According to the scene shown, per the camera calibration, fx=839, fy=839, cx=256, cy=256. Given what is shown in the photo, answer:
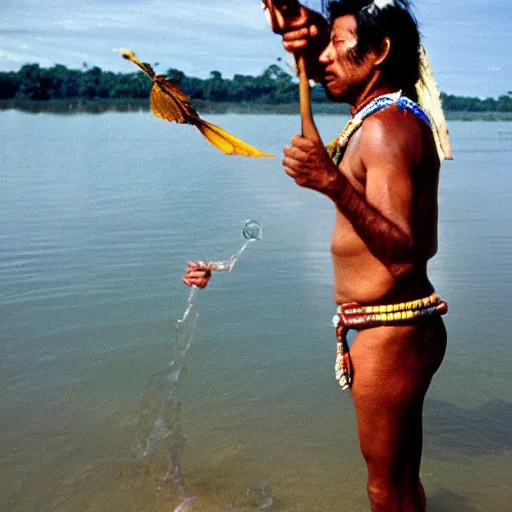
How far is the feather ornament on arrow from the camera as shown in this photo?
113 inches

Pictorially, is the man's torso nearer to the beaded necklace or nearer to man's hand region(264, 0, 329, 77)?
the beaded necklace

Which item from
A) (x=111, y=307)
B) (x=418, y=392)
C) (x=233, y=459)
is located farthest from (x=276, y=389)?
(x=418, y=392)

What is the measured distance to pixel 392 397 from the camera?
8.37 feet

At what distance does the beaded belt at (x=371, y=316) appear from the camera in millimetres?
2508

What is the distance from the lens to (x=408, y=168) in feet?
7.73

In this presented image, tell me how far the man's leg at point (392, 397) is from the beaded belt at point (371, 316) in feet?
0.09

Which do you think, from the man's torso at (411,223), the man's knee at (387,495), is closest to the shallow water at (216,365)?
the man's knee at (387,495)

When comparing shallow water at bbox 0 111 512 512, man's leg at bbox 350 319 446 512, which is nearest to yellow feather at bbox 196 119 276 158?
man's leg at bbox 350 319 446 512

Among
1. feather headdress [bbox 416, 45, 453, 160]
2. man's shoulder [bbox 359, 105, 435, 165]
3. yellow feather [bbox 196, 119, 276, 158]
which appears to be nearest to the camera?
man's shoulder [bbox 359, 105, 435, 165]

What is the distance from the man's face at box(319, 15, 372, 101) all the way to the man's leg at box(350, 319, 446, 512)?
0.78 m

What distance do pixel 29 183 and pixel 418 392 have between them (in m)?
11.7

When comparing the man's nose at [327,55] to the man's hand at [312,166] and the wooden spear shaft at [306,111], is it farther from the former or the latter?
the man's hand at [312,166]

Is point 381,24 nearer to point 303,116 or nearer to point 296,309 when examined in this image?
point 303,116

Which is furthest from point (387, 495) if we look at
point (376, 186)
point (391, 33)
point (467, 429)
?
point (467, 429)
